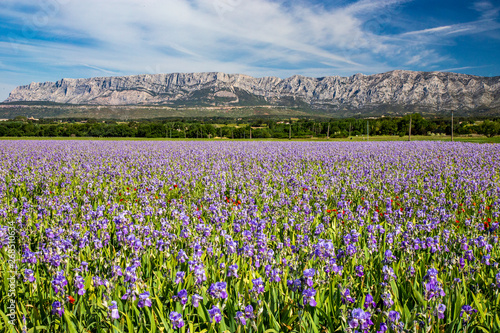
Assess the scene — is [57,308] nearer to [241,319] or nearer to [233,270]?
[233,270]

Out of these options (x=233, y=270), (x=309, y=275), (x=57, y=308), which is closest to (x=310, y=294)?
(x=309, y=275)

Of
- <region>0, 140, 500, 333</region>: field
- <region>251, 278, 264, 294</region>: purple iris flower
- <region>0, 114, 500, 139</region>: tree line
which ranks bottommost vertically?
<region>0, 140, 500, 333</region>: field

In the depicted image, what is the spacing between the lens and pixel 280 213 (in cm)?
624

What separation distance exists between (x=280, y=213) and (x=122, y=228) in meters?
3.07

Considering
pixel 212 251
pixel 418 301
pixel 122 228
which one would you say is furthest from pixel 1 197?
pixel 418 301

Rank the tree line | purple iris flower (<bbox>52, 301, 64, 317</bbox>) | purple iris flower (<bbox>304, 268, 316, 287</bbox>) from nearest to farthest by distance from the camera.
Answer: purple iris flower (<bbox>304, 268, 316, 287</bbox>) → purple iris flower (<bbox>52, 301, 64, 317</bbox>) → the tree line

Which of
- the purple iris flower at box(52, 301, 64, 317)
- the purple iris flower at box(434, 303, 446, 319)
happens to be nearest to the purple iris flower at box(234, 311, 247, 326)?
the purple iris flower at box(434, 303, 446, 319)

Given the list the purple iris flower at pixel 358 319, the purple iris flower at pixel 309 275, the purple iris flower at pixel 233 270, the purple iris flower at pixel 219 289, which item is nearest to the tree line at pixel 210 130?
the purple iris flower at pixel 233 270

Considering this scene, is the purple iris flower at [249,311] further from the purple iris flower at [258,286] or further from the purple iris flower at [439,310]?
the purple iris flower at [439,310]

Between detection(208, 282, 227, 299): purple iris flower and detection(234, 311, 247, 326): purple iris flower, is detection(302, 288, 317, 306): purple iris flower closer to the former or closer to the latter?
detection(234, 311, 247, 326): purple iris flower

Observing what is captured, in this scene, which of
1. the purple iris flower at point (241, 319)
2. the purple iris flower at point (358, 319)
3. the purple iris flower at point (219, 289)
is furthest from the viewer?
the purple iris flower at point (219, 289)

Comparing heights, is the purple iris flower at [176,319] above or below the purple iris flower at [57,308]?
above

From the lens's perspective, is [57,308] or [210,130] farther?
[210,130]

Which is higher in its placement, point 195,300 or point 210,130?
point 210,130
